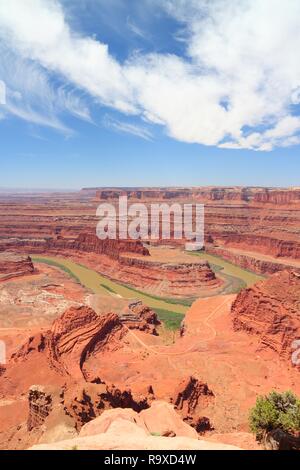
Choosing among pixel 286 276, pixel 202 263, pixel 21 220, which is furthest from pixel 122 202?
pixel 286 276

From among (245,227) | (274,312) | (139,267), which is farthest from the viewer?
(245,227)

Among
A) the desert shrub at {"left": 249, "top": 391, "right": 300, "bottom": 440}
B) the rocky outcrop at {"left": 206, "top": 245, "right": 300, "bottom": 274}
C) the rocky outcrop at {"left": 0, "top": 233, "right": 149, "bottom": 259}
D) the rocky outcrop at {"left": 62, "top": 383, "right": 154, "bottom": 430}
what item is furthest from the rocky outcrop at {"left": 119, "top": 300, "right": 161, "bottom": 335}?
the rocky outcrop at {"left": 206, "top": 245, "right": 300, "bottom": 274}

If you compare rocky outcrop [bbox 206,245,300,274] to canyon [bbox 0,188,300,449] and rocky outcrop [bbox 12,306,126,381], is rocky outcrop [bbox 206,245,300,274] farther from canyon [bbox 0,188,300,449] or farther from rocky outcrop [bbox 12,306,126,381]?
rocky outcrop [bbox 12,306,126,381]

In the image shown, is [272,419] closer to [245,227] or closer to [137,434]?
[137,434]

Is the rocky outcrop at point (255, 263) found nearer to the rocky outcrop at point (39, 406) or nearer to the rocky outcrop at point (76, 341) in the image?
the rocky outcrop at point (76, 341)

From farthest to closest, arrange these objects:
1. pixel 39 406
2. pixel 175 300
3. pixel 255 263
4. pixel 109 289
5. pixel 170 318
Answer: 1. pixel 255 263
2. pixel 109 289
3. pixel 175 300
4. pixel 170 318
5. pixel 39 406

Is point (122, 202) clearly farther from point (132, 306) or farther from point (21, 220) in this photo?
point (132, 306)

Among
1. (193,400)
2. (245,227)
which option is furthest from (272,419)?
(245,227)
